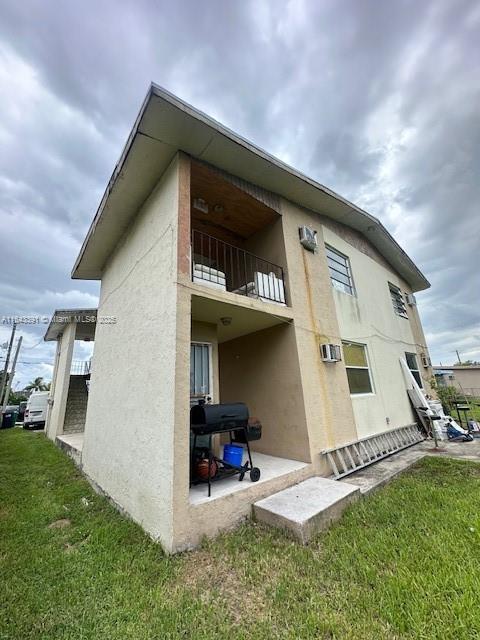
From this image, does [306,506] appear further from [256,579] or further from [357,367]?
[357,367]

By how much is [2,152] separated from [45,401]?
537 inches

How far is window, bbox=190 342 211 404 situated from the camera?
484cm

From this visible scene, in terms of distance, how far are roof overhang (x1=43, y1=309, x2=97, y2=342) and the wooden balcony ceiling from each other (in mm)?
7146

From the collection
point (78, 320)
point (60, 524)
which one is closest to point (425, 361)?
point (60, 524)

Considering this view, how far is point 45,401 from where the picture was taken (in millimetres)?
15617

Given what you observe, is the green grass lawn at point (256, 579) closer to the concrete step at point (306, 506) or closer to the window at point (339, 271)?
the concrete step at point (306, 506)

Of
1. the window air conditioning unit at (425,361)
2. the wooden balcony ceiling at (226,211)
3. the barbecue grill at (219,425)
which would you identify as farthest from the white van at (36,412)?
the window air conditioning unit at (425,361)

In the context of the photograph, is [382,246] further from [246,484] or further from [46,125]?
[46,125]

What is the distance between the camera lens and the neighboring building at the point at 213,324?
3486 millimetres

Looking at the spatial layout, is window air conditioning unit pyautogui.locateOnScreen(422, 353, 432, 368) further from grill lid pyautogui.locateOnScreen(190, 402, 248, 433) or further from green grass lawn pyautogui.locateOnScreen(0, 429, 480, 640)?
grill lid pyautogui.locateOnScreen(190, 402, 248, 433)

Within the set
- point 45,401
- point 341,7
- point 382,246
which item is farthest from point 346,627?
point 45,401

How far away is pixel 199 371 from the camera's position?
508 centimetres

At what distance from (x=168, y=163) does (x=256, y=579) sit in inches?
237

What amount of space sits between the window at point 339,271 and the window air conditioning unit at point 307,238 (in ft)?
3.35
